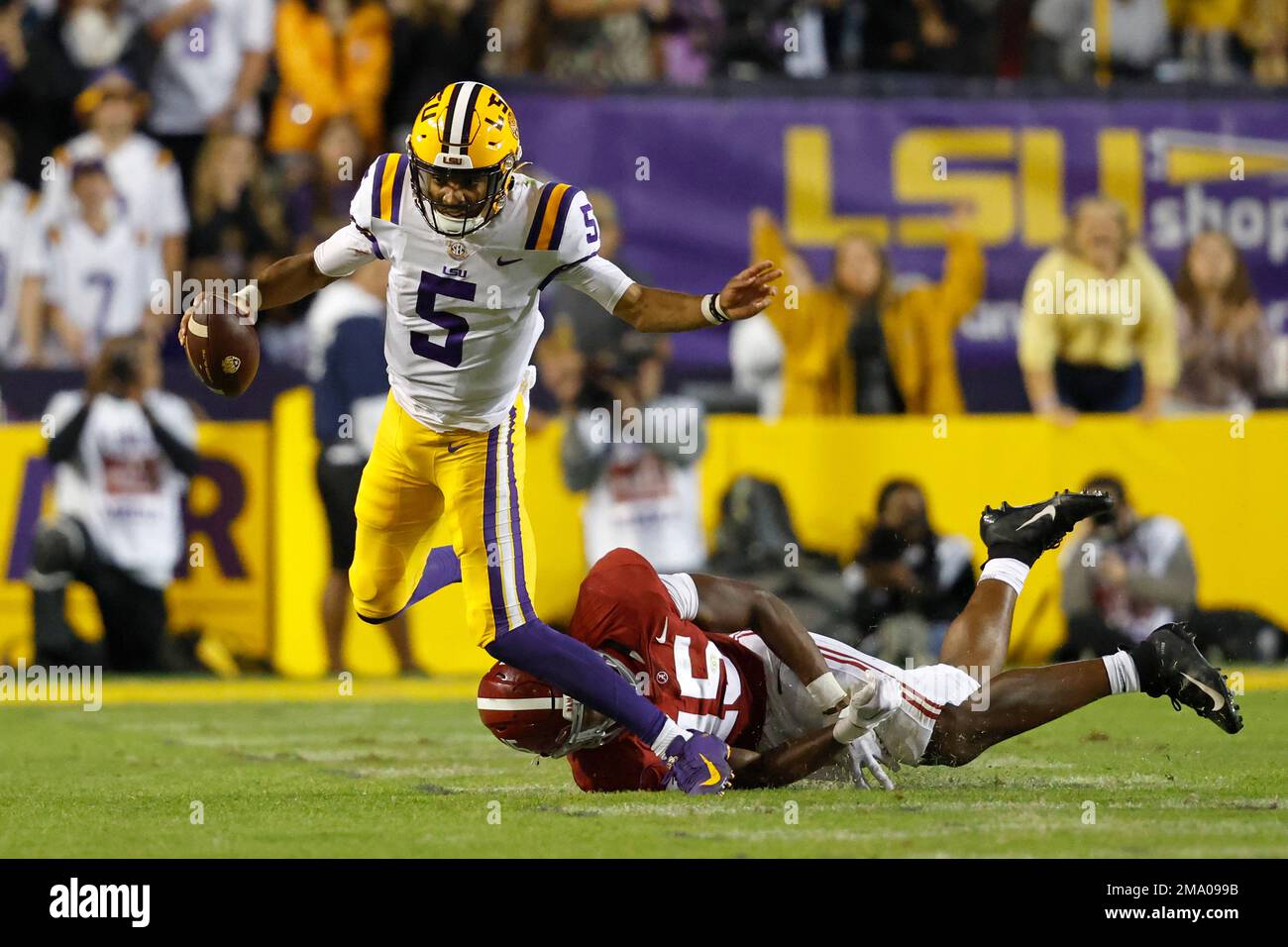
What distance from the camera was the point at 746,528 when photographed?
8.69m

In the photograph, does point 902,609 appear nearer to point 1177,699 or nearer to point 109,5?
point 1177,699

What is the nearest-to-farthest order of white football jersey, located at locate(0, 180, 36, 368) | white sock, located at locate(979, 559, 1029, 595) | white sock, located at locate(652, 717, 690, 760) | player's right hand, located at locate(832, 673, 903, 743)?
player's right hand, located at locate(832, 673, 903, 743), white sock, located at locate(652, 717, 690, 760), white sock, located at locate(979, 559, 1029, 595), white football jersey, located at locate(0, 180, 36, 368)

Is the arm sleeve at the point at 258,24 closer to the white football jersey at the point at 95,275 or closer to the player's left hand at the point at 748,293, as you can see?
the white football jersey at the point at 95,275

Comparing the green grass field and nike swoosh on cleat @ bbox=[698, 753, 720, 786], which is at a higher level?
nike swoosh on cleat @ bbox=[698, 753, 720, 786]

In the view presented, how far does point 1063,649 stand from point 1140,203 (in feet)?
6.96

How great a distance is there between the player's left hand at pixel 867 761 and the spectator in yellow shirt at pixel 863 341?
12.1ft

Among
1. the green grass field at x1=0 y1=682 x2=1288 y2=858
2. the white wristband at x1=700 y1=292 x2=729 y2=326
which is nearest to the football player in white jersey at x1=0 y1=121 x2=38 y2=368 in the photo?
the green grass field at x1=0 y1=682 x2=1288 y2=858

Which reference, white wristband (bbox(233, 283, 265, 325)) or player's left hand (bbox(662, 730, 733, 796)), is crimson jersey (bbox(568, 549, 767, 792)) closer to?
player's left hand (bbox(662, 730, 733, 796))

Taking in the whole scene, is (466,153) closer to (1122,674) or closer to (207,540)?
(1122,674)

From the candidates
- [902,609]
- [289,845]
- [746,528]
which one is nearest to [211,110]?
[746,528]

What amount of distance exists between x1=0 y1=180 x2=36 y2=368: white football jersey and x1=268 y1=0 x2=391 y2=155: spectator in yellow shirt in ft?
3.92

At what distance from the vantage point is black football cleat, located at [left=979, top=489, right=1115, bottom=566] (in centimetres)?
588

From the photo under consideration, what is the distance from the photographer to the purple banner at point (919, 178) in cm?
916

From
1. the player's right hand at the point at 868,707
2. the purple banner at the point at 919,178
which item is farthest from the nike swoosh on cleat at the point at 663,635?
the purple banner at the point at 919,178
